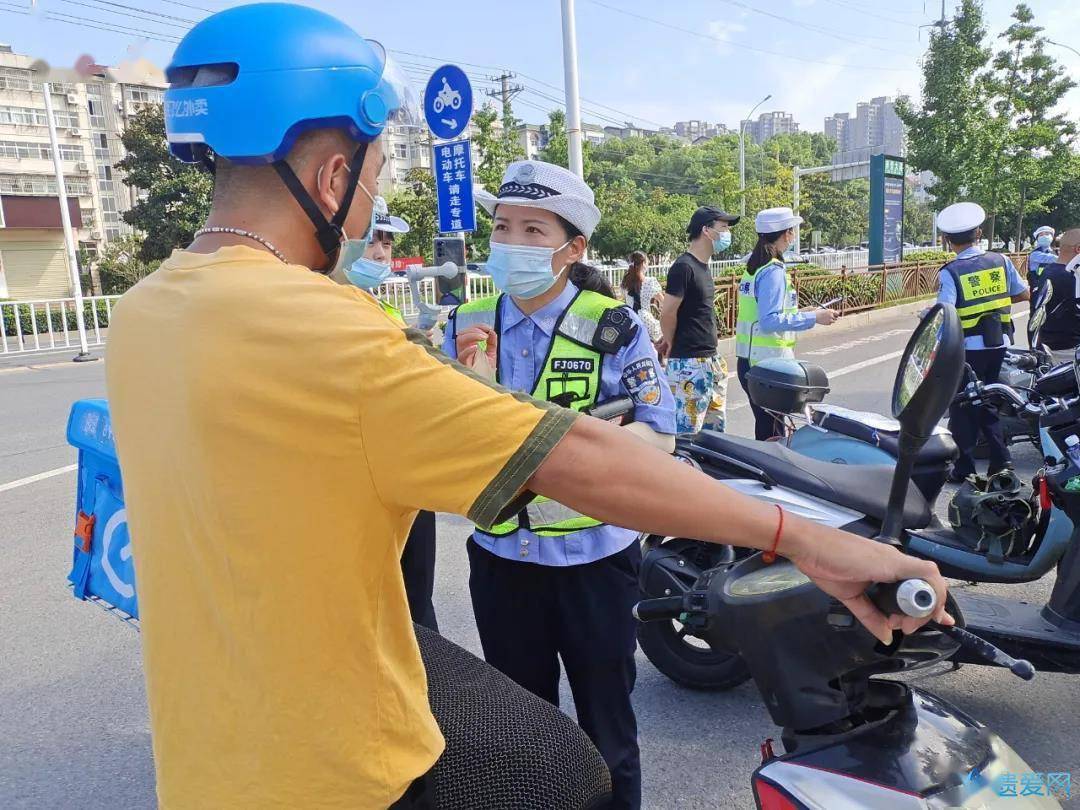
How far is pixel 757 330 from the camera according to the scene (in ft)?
18.6

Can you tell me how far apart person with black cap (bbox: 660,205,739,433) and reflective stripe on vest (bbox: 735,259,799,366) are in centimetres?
21

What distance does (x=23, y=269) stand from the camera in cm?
3850

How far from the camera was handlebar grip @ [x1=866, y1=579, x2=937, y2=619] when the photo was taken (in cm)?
109

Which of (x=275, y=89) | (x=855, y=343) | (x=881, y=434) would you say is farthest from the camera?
(x=855, y=343)

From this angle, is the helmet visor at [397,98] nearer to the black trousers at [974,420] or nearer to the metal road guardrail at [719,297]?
the black trousers at [974,420]

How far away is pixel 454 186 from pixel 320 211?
20.8ft

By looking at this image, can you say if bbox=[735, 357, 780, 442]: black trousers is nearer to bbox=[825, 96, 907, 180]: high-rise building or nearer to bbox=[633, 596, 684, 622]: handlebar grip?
bbox=[633, 596, 684, 622]: handlebar grip

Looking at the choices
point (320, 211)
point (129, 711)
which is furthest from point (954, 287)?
point (320, 211)

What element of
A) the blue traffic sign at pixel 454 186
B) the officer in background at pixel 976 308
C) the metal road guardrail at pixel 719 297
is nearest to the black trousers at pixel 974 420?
the officer in background at pixel 976 308

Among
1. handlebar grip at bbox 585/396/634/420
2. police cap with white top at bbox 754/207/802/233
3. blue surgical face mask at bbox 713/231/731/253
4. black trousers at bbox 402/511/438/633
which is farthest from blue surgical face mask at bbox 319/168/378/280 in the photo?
blue surgical face mask at bbox 713/231/731/253

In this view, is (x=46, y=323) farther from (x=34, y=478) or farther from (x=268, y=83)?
(x=268, y=83)

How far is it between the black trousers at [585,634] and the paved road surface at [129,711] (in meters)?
0.54

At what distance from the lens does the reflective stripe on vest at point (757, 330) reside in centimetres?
554

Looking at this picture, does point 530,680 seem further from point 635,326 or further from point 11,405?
point 11,405
